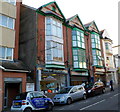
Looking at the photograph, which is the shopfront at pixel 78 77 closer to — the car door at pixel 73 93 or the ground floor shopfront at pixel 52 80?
the ground floor shopfront at pixel 52 80

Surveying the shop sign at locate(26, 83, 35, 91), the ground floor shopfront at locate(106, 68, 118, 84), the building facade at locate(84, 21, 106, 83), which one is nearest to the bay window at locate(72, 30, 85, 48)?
the building facade at locate(84, 21, 106, 83)

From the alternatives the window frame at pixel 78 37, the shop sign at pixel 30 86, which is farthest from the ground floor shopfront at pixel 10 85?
the window frame at pixel 78 37

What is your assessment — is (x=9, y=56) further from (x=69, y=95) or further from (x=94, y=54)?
(x=94, y=54)

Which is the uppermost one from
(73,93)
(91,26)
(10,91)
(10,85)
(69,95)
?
(91,26)

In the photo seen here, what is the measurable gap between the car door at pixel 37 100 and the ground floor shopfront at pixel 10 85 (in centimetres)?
398

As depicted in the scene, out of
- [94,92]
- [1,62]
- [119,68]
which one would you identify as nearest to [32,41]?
[1,62]

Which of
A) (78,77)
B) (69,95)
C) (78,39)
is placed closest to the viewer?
(69,95)

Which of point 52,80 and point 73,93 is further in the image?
point 52,80

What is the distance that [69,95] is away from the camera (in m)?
14.9

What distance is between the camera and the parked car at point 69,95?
47.4 feet

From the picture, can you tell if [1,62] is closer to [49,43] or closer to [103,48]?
[49,43]

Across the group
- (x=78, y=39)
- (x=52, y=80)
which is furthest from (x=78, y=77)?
(x=78, y=39)

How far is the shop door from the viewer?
15964 mm

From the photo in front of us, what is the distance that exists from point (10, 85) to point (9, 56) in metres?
3.32
